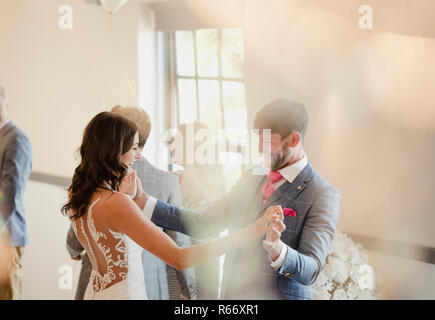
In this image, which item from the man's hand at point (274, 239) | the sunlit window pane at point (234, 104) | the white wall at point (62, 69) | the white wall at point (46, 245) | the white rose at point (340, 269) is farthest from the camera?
the white wall at point (46, 245)

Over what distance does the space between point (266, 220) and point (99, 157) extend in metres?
0.49

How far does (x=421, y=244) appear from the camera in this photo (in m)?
1.60

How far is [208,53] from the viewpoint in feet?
6.56

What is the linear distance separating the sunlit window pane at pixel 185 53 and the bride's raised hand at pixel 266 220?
94cm

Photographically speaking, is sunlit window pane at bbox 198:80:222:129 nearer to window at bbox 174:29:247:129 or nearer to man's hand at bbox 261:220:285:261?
window at bbox 174:29:247:129

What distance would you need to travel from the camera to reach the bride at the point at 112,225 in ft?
4.14

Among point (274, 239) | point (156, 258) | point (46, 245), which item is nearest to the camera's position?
point (274, 239)

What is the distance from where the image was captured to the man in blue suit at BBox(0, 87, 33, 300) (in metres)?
2.05

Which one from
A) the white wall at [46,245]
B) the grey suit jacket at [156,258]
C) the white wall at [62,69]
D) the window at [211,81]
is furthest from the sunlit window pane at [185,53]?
the white wall at [46,245]

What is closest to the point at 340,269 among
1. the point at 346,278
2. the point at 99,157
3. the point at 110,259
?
the point at 346,278

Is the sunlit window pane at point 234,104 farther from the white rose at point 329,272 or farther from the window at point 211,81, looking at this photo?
the white rose at point 329,272

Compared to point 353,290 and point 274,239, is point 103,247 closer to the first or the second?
point 274,239

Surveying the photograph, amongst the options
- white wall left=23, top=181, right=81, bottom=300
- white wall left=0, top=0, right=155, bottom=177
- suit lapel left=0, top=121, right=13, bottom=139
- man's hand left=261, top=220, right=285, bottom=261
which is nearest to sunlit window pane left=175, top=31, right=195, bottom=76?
white wall left=0, top=0, right=155, bottom=177

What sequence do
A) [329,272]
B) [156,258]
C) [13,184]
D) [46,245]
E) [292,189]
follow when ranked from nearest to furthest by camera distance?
1. [292,189]
2. [329,272]
3. [156,258]
4. [13,184]
5. [46,245]
